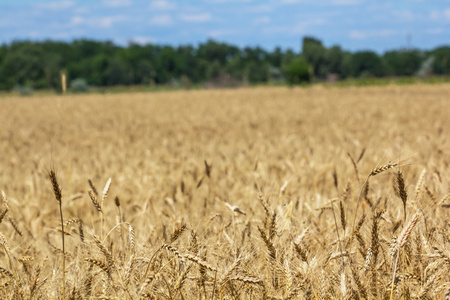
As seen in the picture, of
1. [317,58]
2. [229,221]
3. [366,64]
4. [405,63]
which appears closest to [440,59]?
[405,63]

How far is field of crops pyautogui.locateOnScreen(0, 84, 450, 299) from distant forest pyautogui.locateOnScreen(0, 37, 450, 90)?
215ft

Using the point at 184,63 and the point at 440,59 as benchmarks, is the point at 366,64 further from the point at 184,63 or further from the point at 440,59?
the point at 184,63

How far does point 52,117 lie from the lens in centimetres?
1220

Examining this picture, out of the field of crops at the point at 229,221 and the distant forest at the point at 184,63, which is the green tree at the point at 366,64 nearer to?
the distant forest at the point at 184,63

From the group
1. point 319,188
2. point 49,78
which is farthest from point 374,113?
point 49,78

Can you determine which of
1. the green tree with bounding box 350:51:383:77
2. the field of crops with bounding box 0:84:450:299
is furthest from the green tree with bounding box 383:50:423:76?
the field of crops with bounding box 0:84:450:299

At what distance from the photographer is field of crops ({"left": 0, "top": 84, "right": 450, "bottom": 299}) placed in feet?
4.15

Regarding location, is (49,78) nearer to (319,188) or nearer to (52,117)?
(52,117)

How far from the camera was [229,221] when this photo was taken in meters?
2.13

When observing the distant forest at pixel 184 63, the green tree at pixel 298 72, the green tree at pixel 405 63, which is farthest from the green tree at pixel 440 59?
the green tree at pixel 298 72

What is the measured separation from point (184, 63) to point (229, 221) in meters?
87.5

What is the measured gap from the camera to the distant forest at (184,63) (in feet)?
225

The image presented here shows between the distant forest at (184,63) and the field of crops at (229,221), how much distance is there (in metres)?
65.5

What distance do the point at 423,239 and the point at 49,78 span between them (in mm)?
61761
